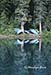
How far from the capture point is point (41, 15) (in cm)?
4275

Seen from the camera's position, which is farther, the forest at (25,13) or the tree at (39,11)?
the tree at (39,11)

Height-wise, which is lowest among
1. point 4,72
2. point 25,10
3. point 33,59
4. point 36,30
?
point 36,30

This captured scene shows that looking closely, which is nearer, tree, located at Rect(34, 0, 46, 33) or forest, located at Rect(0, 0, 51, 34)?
forest, located at Rect(0, 0, 51, 34)

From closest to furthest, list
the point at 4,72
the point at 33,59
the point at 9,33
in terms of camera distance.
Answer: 1. the point at 4,72
2. the point at 33,59
3. the point at 9,33

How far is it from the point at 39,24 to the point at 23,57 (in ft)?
68.4

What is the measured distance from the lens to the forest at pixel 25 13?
4219 cm

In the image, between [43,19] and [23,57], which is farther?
[43,19]

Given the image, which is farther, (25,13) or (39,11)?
(39,11)

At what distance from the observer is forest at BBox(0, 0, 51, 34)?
4219cm

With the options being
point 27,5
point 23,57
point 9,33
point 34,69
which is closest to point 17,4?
point 27,5

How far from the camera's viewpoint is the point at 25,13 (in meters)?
42.2

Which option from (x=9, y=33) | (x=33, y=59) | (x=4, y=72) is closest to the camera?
(x=4, y=72)

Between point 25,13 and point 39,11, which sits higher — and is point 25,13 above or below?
below

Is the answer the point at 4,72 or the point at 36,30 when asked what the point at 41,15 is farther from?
the point at 4,72
